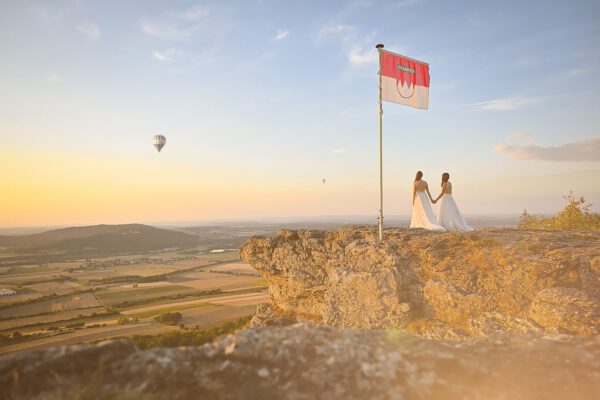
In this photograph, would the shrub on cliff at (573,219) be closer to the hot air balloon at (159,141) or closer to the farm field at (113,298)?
the farm field at (113,298)

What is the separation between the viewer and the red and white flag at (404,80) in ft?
58.8

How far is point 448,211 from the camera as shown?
17781 mm

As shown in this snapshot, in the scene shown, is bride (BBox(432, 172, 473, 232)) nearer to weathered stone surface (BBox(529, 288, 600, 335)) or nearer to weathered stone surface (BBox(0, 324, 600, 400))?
weathered stone surface (BBox(529, 288, 600, 335))

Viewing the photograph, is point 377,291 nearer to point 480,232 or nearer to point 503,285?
point 503,285

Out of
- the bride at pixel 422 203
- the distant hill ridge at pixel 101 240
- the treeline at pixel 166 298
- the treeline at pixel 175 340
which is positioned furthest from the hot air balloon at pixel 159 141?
the distant hill ridge at pixel 101 240

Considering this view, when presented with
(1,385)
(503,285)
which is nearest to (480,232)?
(503,285)

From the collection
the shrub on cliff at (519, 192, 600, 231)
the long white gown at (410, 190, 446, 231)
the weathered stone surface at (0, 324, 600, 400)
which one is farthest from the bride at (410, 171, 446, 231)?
the shrub on cliff at (519, 192, 600, 231)

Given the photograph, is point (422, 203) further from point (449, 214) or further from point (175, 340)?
point (175, 340)

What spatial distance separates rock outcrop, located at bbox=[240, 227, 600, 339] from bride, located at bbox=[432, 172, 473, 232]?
156 cm

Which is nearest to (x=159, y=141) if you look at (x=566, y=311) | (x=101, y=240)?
(x=566, y=311)

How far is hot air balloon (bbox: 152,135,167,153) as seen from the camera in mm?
70562

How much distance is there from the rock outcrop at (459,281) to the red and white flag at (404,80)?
297 inches

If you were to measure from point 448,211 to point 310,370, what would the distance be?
1519 centimetres

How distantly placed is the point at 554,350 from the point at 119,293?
85.8 meters
